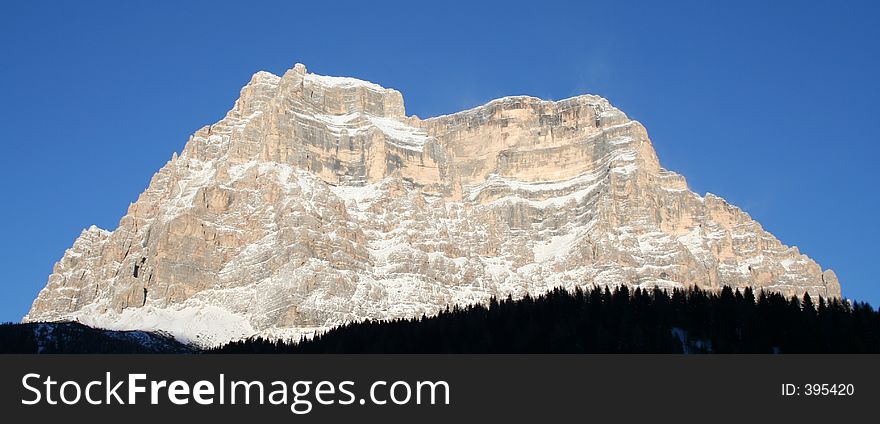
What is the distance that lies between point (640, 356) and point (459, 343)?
1469 inches

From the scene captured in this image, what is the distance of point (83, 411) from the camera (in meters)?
106

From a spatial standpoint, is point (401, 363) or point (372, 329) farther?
point (372, 329)

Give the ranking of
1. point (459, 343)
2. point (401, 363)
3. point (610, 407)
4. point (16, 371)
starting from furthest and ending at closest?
1. point (459, 343)
2. point (401, 363)
3. point (16, 371)
4. point (610, 407)

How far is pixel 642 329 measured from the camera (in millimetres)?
154625

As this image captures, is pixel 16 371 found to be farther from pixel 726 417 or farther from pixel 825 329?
pixel 825 329

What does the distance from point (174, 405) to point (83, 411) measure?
7671 millimetres

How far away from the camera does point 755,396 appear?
114 m

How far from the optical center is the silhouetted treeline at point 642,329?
148 metres

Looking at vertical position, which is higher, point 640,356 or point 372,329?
point 372,329

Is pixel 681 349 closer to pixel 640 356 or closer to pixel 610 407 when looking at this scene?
pixel 640 356

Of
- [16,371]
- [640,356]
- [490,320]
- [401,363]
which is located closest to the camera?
[16,371]

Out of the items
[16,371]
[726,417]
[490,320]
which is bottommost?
[726,417]

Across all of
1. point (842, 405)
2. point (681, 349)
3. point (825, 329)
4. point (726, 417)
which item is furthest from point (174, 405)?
point (825, 329)

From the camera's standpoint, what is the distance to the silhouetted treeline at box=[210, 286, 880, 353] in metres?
148
